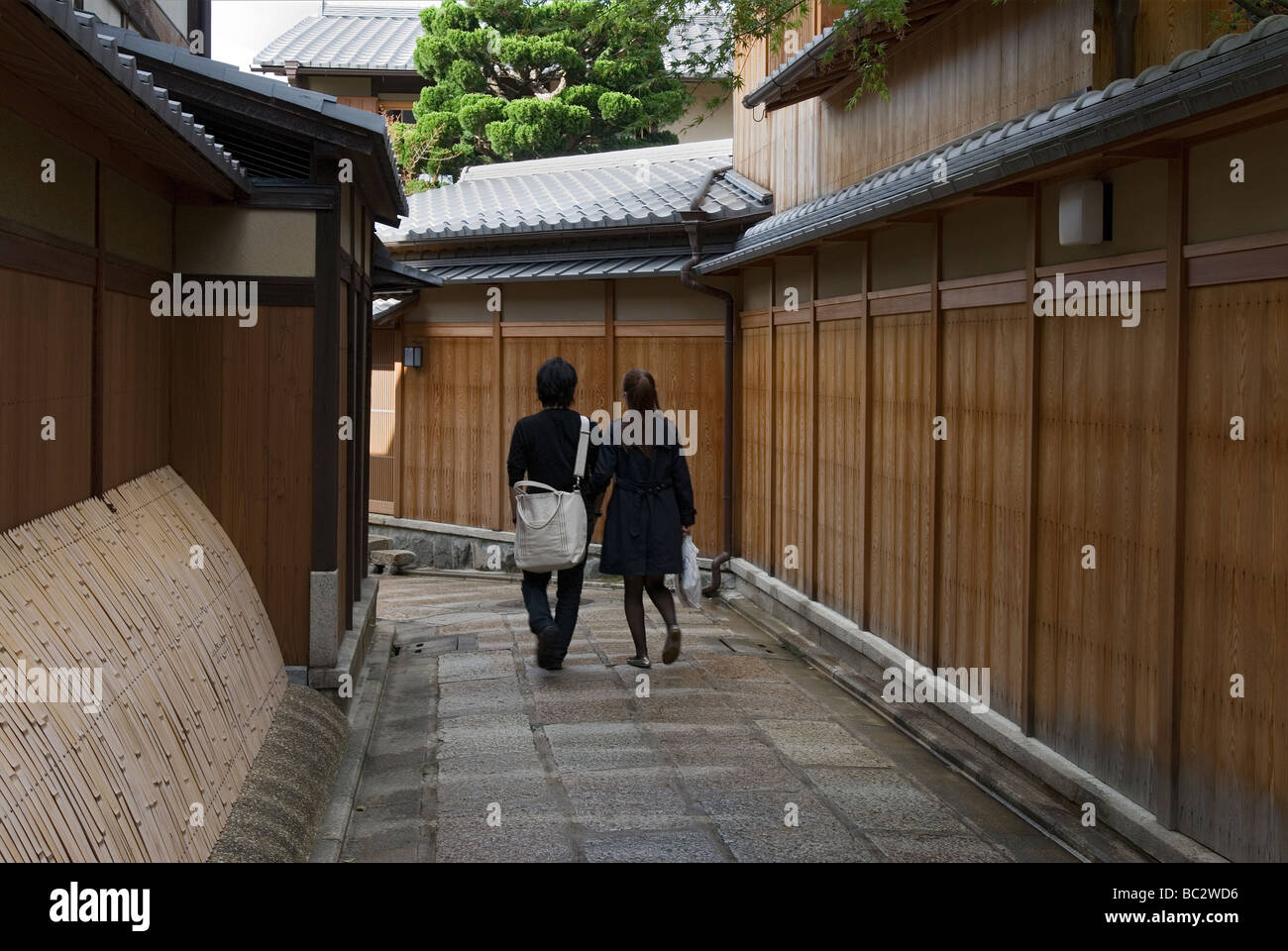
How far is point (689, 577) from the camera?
33.8 ft

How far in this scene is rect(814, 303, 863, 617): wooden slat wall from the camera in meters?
11.3

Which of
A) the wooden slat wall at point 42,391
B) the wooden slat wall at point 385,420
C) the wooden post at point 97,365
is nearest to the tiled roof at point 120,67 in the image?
the wooden post at point 97,365

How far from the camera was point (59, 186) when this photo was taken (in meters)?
6.27

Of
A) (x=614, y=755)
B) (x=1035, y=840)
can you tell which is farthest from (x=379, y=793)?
(x=1035, y=840)

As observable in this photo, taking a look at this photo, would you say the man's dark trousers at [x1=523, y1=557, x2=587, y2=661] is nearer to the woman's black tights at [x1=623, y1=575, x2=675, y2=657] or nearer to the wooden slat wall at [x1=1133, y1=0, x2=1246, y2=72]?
the woman's black tights at [x1=623, y1=575, x2=675, y2=657]

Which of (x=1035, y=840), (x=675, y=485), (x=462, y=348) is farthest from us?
(x=462, y=348)

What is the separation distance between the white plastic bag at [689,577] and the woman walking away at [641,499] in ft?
0.26

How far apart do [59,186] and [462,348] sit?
12.5 m

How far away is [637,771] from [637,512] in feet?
9.43

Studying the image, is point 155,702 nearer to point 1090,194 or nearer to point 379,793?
point 379,793

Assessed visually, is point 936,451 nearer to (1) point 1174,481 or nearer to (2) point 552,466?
(2) point 552,466

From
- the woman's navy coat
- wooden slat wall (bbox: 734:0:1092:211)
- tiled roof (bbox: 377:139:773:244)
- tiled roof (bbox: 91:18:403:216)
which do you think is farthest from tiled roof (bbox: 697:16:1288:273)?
tiled roof (bbox: 377:139:773:244)

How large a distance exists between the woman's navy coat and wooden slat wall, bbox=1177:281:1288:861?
4.70m

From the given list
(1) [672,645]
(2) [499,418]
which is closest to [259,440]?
(1) [672,645]
